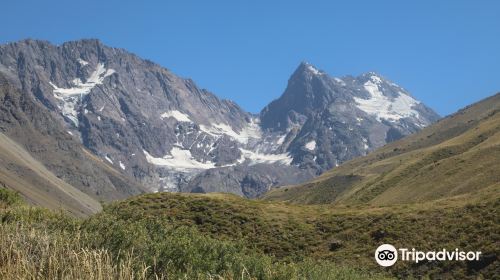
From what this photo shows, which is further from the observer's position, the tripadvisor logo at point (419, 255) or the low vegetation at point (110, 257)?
the tripadvisor logo at point (419, 255)

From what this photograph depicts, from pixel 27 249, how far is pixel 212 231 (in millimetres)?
54441

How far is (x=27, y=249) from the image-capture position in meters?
15.6

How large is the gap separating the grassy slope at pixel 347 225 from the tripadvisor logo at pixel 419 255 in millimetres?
819

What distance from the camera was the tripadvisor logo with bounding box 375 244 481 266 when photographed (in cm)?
4941

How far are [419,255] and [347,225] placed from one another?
13.8 meters

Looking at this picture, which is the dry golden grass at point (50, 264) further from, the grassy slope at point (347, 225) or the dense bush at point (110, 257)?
the grassy slope at point (347, 225)

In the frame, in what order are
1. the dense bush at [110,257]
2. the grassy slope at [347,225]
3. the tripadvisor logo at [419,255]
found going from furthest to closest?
the grassy slope at [347,225], the tripadvisor logo at [419,255], the dense bush at [110,257]

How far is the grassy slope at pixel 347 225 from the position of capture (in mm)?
51219

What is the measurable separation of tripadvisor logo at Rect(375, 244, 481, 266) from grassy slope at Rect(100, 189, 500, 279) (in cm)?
82

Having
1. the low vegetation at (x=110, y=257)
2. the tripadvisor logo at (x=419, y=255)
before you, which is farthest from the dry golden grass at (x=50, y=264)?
the tripadvisor logo at (x=419, y=255)

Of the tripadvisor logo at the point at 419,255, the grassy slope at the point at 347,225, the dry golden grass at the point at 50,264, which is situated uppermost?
the grassy slope at the point at 347,225

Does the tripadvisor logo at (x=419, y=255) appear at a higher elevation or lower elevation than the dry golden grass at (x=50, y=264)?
higher

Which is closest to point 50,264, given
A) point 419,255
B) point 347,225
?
point 419,255

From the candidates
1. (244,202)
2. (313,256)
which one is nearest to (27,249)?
(313,256)
